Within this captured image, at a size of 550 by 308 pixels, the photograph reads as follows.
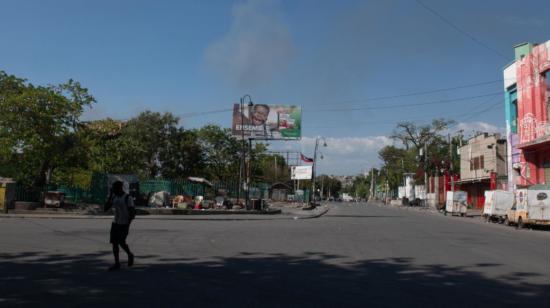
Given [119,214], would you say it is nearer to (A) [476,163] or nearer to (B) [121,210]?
(B) [121,210]

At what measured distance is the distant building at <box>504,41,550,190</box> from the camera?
35688 mm

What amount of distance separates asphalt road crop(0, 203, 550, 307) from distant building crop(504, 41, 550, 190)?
22.0 m

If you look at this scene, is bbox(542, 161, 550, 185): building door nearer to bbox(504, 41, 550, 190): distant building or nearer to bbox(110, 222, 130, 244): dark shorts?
bbox(504, 41, 550, 190): distant building

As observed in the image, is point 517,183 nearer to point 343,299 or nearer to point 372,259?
point 372,259

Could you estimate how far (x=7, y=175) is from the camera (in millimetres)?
42500

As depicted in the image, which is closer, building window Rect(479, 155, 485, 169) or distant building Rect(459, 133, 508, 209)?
distant building Rect(459, 133, 508, 209)

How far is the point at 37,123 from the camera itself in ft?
110

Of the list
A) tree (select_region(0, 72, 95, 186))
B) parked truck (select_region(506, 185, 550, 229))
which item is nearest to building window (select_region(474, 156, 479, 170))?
parked truck (select_region(506, 185, 550, 229))

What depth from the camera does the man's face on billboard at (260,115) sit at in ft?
149

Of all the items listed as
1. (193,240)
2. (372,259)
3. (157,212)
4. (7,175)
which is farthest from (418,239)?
(7,175)

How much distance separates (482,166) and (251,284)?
54461 mm

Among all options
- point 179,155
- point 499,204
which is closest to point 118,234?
A: point 499,204

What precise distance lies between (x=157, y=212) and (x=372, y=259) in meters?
23.6

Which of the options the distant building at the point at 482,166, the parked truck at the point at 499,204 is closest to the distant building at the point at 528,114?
the parked truck at the point at 499,204
